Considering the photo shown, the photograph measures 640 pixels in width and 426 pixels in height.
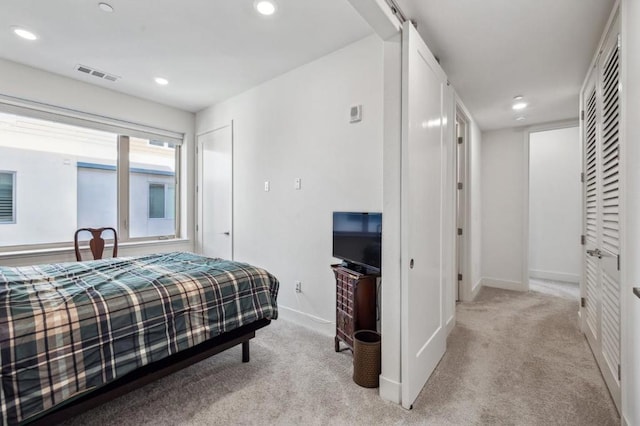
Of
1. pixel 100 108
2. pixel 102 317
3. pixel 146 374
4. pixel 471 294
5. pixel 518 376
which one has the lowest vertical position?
pixel 518 376

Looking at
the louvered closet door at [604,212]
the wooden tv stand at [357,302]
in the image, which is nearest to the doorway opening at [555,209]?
the louvered closet door at [604,212]

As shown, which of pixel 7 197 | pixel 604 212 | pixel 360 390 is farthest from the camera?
pixel 7 197

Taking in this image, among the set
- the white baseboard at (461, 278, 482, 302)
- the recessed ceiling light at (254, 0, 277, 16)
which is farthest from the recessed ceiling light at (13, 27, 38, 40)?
the white baseboard at (461, 278, 482, 302)

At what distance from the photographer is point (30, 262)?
10.8ft

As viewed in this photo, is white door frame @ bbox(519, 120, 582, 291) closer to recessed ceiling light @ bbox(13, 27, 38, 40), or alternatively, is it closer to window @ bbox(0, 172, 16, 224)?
recessed ceiling light @ bbox(13, 27, 38, 40)

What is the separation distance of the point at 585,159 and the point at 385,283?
2352 mm

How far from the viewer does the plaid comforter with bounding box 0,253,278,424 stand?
1.33 metres

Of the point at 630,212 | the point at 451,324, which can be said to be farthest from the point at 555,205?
the point at 630,212

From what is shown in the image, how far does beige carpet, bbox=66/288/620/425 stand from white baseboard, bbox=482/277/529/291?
164cm

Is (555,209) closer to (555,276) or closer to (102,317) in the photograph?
(555,276)

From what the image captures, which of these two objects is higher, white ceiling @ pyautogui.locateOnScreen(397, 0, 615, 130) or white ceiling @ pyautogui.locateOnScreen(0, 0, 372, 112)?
white ceiling @ pyautogui.locateOnScreen(0, 0, 372, 112)

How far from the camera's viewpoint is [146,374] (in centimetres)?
176

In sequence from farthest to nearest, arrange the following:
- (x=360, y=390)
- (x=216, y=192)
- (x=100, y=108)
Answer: (x=216, y=192) → (x=100, y=108) → (x=360, y=390)

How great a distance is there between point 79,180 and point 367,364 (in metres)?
3.95
